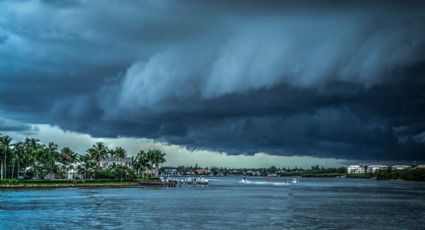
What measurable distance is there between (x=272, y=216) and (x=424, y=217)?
24186 millimetres

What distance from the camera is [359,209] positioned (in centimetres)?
10956

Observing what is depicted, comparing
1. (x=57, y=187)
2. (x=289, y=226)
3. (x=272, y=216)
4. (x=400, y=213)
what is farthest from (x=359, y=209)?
(x=57, y=187)

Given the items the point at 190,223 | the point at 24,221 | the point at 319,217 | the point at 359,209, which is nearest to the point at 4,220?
the point at 24,221

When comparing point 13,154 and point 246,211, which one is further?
point 13,154

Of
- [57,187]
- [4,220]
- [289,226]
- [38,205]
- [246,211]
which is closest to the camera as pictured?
[289,226]

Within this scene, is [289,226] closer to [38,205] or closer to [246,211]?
[246,211]

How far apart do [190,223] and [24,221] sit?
2268cm

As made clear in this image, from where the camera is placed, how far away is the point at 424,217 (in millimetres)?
92750

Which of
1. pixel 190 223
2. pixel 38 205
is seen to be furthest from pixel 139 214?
pixel 38 205

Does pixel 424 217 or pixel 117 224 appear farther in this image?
pixel 424 217

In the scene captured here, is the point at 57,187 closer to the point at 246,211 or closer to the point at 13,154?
the point at 13,154

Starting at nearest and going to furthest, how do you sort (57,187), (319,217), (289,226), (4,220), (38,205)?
(289,226) → (4,220) → (319,217) → (38,205) → (57,187)

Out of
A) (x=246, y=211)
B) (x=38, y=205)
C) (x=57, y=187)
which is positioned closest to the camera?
(x=246, y=211)

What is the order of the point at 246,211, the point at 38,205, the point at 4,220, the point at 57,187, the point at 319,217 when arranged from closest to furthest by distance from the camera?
1. the point at 4,220
2. the point at 319,217
3. the point at 246,211
4. the point at 38,205
5. the point at 57,187
